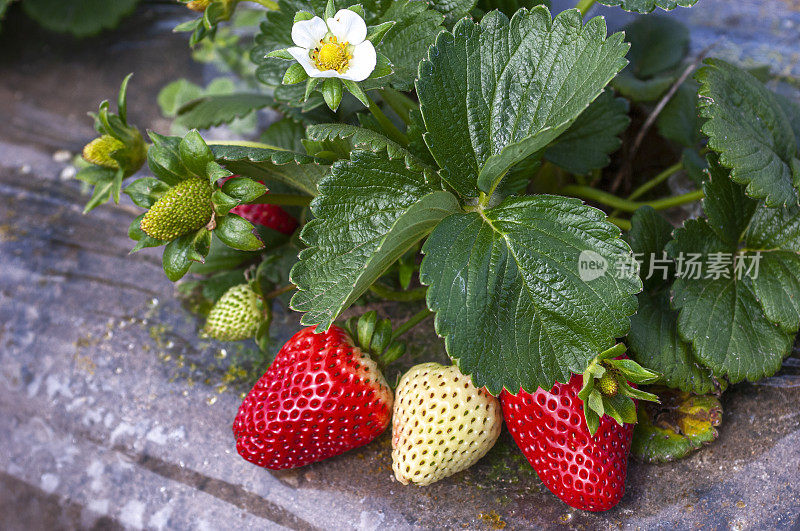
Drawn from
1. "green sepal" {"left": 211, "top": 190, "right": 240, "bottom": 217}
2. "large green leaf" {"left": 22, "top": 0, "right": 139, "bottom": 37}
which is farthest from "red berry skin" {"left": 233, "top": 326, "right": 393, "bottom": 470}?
"large green leaf" {"left": 22, "top": 0, "right": 139, "bottom": 37}

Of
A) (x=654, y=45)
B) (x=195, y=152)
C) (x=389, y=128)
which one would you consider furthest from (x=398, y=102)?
(x=654, y=45)

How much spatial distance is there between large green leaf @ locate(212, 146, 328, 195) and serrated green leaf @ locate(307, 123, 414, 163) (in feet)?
0.14

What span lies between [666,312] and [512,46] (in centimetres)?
42

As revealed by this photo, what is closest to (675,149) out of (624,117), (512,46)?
(624,117)

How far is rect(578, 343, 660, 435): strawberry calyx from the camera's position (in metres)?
0.76

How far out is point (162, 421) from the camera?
1.07 meters

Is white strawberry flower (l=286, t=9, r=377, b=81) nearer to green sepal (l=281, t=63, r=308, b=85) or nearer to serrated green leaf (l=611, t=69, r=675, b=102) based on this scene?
green sepal (l=281, t=63, r=308, b=85)

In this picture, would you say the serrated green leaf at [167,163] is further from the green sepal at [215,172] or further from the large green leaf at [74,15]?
the large green leaf at [74,15]

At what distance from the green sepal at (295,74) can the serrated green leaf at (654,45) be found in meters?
0.81

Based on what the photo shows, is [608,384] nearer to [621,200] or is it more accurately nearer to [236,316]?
[621,200]

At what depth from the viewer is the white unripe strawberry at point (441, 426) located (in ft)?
2.79

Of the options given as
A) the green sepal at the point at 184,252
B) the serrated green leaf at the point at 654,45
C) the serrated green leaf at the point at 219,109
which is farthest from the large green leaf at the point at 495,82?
the serrated green leaf at the point at 654,45

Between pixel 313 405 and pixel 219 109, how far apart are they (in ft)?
1.86

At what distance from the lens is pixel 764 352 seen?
0.87m
